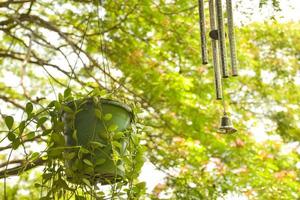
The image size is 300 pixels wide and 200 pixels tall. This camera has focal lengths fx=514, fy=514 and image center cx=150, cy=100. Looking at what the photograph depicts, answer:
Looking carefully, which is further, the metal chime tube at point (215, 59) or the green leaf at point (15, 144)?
the metal chime tube at point (215, 59)

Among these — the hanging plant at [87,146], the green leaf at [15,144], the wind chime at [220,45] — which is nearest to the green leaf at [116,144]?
the hanging plant at [87,146]

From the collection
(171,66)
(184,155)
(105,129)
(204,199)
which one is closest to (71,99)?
(105,129)

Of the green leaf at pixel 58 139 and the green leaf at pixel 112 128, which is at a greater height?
the green leaf at pixel 112 128

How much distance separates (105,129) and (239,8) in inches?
53.1

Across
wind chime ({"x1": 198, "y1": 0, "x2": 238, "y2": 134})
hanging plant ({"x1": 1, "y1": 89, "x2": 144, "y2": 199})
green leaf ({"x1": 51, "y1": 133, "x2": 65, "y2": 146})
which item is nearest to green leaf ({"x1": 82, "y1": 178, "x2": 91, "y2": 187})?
hanging plant ({"x1": 1, "y1": 89, "x2": 144, "y2": 199})

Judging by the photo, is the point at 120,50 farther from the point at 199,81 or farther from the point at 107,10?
the point at 199,81

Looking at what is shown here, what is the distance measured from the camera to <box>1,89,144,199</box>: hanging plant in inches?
49.3

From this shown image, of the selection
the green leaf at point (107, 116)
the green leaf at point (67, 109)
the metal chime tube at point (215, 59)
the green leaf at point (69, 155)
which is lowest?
the green leaf at point (69, 155)

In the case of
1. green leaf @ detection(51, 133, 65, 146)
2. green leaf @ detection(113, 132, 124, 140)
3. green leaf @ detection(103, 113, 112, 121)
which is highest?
green leaf @ detection(103, 113, 112, 121)

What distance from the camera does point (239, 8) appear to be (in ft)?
7.94

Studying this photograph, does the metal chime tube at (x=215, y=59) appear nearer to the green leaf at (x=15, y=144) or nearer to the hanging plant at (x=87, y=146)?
the hanging plant at (x=87, y=146)

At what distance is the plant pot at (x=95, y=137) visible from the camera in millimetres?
1256

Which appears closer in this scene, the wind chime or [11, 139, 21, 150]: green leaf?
[11, 139, 21, 150]: green leaf

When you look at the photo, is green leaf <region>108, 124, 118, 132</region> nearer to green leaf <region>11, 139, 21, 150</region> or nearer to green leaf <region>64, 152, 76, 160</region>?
green leaf <region>64, 152, 76, 160</region>
